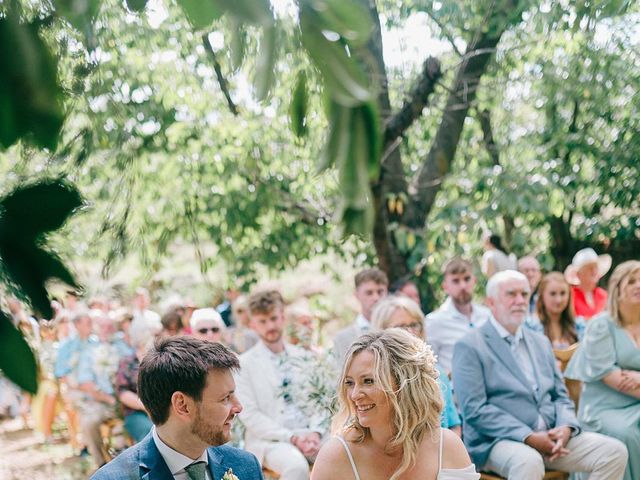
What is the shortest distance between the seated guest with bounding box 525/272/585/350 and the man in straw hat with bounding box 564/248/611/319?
77cm

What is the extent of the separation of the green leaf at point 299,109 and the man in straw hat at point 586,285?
21.4ft

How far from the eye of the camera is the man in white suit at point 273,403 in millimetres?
4914

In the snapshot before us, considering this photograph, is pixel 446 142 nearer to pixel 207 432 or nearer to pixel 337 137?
pixel 207 432

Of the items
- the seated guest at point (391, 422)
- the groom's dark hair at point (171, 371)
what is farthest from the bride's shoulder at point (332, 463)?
the groom's dark hair at point (171, 371)

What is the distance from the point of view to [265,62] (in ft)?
3.23

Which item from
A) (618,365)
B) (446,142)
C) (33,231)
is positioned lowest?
(33,231)

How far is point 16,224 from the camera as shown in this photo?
39.0 inches

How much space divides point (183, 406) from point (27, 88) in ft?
7.03

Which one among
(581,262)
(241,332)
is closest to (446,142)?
(581,262)

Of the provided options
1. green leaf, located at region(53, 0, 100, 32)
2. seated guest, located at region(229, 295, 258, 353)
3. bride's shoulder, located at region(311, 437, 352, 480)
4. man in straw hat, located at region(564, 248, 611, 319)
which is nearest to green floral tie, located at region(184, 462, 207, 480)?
bride's shoulder, located at region(311, 437, 352, 480)

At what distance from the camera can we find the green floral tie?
117 inches

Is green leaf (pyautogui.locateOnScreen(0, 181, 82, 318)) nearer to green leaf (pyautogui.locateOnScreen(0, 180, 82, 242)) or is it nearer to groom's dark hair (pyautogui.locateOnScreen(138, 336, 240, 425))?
green leaf (pyautogui.locateOnScreen(0, 180, 82, 242))

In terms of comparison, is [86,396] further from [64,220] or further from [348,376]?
[64,220]

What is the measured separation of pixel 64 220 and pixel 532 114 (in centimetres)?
816
